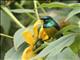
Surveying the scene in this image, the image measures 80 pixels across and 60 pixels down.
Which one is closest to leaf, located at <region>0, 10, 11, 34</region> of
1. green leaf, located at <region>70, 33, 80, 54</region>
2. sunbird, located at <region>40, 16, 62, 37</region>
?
sunbird, located at <region>40, 16, 62, 37</region>

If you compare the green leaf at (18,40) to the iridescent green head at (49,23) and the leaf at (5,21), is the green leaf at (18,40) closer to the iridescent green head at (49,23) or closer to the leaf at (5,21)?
the iridescent green head at (49,23)

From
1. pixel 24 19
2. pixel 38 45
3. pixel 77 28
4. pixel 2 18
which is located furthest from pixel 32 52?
pixel 24 19

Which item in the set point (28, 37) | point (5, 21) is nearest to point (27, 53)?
A: point (28, 37)

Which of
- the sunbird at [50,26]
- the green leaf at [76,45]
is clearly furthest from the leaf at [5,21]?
the green leaf at [76,45]

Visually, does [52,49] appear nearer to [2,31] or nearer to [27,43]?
[27,43]

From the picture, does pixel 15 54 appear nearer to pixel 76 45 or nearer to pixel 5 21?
pixel 76 45

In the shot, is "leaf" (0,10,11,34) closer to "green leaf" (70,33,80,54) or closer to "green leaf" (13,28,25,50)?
"green leaf" (13,28,25,50)
